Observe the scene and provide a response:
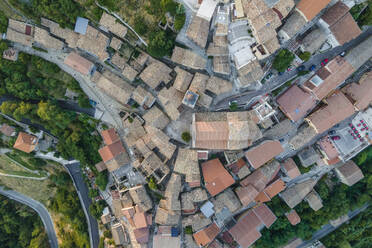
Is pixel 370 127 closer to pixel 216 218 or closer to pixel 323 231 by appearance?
pixel 323 231

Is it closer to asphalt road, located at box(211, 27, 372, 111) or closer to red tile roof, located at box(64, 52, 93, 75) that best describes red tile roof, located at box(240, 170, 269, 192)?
asphalt road, located at box(211, 27, 372, 111)

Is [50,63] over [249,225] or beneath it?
over

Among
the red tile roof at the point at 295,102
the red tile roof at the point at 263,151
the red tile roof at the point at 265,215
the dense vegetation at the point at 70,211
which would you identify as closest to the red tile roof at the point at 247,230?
the red tile roof at the point at 265,215

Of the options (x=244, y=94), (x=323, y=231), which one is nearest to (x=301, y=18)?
(x=244, y=94)

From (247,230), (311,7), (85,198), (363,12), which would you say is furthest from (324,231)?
(85,198)

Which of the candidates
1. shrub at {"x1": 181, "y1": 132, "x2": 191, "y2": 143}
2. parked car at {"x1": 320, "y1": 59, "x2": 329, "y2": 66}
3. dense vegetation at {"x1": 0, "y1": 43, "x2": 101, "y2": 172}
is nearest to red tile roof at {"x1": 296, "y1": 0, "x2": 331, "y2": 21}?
parked car at {"x1": 320, "y1": 59, "x2": 329, "y2": 66}

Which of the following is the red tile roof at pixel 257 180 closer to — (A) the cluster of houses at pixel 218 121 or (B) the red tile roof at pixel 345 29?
(A) the cluster of houses at pixel 218 121

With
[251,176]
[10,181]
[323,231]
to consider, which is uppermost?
[10,181]
